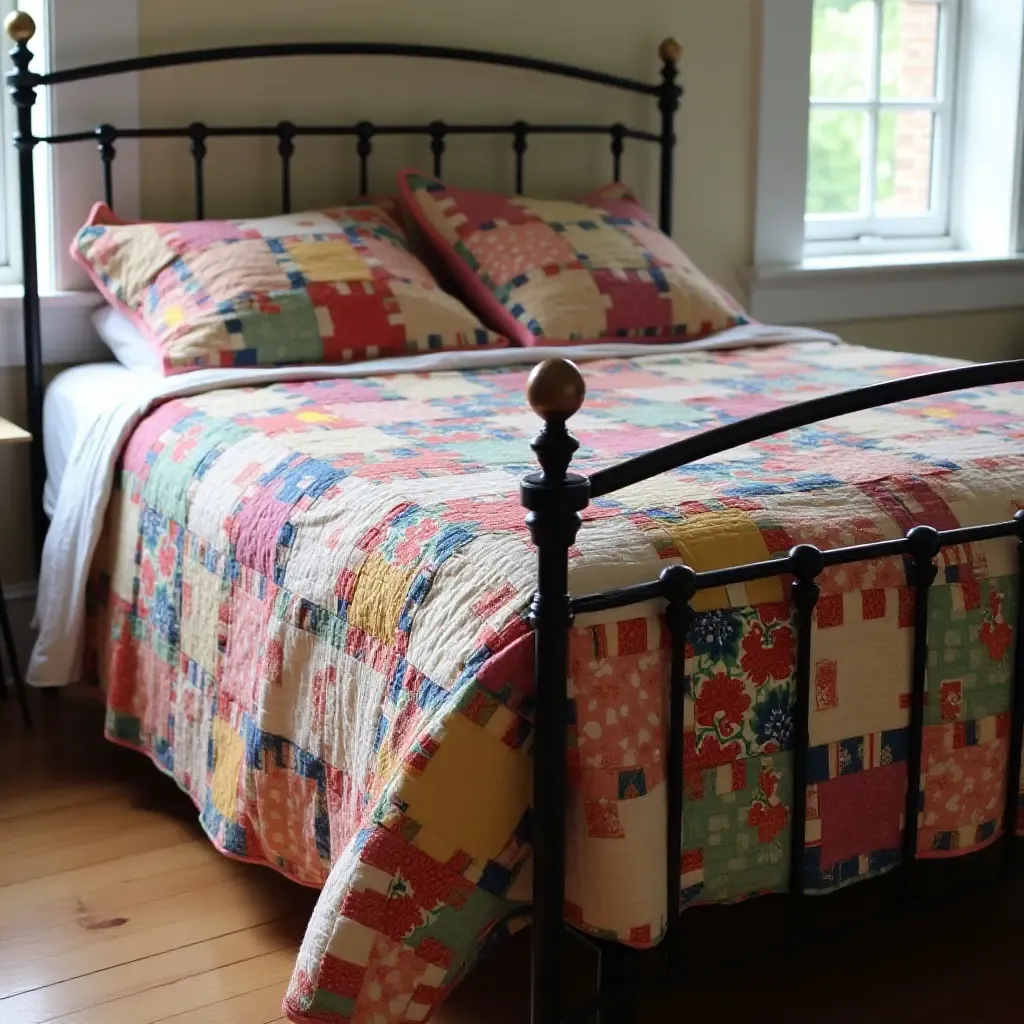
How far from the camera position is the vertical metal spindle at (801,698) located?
153cm

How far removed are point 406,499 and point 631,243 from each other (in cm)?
142

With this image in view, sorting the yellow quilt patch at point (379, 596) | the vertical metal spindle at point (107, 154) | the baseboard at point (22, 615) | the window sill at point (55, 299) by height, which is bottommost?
the baseboard at point (22, 615)

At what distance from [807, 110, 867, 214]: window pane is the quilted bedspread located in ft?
5.85

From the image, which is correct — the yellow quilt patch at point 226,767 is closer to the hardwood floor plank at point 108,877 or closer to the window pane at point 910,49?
the hardwood floor plank at point 108,877

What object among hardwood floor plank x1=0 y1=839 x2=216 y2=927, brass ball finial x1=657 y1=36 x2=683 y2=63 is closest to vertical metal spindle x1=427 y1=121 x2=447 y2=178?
brass ball finial x1=657 y1=36 x2=683 y2=63

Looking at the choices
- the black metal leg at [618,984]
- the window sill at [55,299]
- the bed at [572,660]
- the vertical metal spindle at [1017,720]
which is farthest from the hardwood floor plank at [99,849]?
the vertical metal spindle at [1017,720]

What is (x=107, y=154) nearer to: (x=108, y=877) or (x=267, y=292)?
(x=267, y=292)

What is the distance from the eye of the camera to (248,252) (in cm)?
262

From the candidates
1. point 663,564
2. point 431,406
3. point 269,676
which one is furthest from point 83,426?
point 663,564

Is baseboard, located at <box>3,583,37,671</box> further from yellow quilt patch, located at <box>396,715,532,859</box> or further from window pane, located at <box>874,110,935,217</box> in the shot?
window pane, located at <box>874,110,935,217</box>

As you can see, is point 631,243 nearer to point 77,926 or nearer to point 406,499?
point 406,499

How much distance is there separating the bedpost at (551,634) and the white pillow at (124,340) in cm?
135

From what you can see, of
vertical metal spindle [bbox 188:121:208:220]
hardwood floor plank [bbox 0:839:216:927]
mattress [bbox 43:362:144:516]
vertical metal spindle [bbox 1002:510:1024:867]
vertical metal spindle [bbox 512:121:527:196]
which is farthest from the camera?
vertical metal spindle [bbox 512:121:527:196]

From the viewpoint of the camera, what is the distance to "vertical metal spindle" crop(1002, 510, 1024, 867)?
1700 mm
